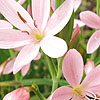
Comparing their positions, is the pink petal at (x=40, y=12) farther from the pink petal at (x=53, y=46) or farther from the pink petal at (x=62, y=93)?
the pink petal at (x=62, y=93)

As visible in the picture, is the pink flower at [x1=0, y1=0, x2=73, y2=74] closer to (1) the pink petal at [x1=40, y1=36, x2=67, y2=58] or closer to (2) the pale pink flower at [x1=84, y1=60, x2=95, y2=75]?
(1) the pink petal at [x1=40, y1=36, x2=67, y2=58]

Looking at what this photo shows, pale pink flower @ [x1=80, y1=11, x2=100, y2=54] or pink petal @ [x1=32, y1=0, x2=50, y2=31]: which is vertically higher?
pink petal @ [x1=32, y1=0, x2=50, y2=31]

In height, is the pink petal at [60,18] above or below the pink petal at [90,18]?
above

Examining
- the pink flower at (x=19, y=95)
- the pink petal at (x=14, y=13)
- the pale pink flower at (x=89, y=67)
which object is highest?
the pink petal at (x=14, y=13)

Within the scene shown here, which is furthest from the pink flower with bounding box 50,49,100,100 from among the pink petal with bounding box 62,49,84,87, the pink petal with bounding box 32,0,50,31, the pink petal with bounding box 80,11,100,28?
the pink petal with bounding box 80,11,100,28

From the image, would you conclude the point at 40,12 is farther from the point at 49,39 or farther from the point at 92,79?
the point at 92,79

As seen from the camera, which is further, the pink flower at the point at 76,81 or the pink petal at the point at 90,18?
the pink petal at the point at 90,18

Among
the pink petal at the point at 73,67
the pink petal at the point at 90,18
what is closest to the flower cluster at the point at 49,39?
the pink petal at the point at 73,67
